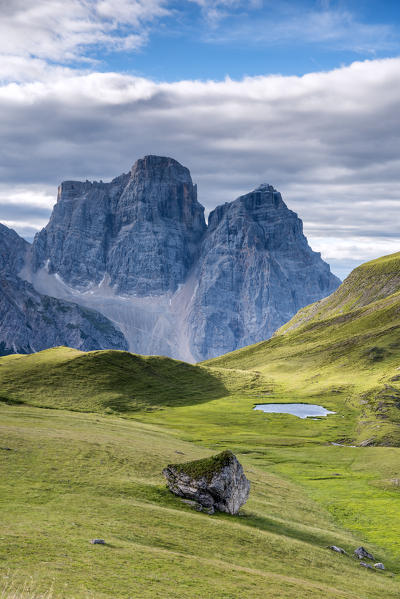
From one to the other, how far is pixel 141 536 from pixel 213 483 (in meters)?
15.4

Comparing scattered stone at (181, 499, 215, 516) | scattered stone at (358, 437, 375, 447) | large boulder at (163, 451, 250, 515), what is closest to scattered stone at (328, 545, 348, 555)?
large boulder at (163, 451, 250, 515)

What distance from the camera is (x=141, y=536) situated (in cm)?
4222

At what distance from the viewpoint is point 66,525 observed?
40.6 meters

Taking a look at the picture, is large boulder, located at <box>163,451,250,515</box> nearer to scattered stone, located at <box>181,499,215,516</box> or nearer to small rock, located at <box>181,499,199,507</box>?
scattered stone, located at <box>181,499,215,516</box>

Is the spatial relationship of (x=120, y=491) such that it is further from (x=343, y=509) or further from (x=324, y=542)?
(x=343, y=509)

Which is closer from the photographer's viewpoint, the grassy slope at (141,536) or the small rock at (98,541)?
the grassy slope at (141,536)

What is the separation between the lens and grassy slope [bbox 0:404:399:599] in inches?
1275

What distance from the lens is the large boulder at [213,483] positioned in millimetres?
56688

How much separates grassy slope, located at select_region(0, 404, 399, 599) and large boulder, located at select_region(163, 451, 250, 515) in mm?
1768

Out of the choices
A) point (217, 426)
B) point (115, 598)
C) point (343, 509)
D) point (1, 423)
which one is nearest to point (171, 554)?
point (115, 598)

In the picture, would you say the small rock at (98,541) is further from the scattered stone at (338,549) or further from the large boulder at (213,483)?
the scattered stone at (338,549)

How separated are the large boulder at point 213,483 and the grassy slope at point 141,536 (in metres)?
1.77

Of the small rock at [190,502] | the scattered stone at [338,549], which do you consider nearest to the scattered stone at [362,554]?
the scattered stone at [338,549]

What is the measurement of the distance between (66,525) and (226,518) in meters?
19.7
